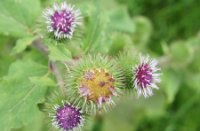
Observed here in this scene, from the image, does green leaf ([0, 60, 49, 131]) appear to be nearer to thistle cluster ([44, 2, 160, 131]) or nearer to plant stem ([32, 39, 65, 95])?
plant stem ([32, 39, 65, 95])

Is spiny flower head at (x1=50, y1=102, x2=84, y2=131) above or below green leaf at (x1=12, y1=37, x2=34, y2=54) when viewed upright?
below

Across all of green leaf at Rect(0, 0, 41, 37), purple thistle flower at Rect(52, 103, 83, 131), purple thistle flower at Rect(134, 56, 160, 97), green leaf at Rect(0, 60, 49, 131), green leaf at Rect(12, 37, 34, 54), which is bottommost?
purple thistle flower at Rect(52, 103, 83, 131)

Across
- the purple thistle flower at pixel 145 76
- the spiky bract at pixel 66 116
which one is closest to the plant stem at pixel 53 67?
the spiky bract at pixel 66 116

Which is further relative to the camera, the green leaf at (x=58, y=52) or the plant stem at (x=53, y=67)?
the plant stem at (x=53, y=67)

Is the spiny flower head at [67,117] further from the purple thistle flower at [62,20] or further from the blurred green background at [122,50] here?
the purple thistle flower at [62,20]

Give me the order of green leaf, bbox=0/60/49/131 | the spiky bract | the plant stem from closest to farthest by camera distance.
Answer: the spiky bract
the plant stem
green leaf, bbox=0/60/49/131

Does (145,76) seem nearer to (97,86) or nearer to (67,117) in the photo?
(97,86)

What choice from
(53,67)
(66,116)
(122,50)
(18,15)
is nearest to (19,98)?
(53,67)

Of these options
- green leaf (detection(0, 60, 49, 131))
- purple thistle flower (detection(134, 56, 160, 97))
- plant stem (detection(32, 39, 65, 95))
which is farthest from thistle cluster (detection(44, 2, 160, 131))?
green leaf (detection(0, 60, 49, 131))
